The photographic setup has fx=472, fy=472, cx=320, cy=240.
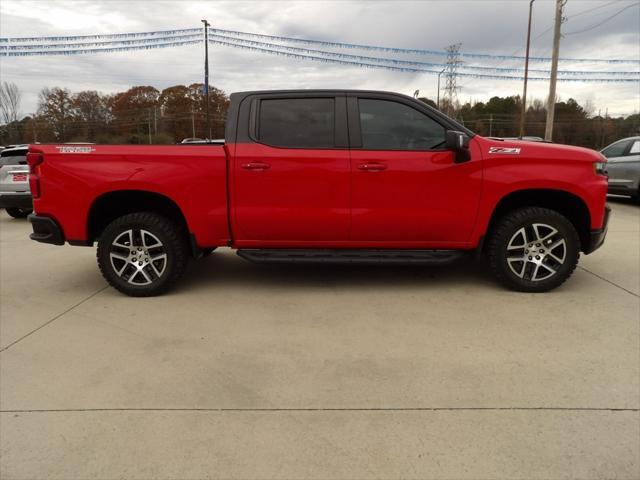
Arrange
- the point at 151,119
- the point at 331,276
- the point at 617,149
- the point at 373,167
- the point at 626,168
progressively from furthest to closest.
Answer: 1. the point at 151,119
2. the point at 617,149
3. the point at 626,168
4. the point at 331,276
5. the point at 373,167

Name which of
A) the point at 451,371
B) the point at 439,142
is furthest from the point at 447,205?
the point at 451,371

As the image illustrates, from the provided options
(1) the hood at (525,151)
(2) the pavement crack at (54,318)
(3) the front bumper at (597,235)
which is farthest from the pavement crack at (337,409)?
(1) the hood at (525,151)

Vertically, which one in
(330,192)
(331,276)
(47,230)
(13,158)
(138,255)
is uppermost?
(13,158)

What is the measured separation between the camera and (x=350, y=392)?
9.34ft

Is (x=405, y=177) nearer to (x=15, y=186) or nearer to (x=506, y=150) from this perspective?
(x=506, y=150)

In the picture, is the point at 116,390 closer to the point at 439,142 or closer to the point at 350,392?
the point at 350,392

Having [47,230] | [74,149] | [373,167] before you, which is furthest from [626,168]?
[47,230]

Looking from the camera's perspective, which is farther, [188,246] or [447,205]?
[188,246]

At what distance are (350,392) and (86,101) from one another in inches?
2516

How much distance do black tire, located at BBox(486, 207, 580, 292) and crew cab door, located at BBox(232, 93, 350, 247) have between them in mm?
1503

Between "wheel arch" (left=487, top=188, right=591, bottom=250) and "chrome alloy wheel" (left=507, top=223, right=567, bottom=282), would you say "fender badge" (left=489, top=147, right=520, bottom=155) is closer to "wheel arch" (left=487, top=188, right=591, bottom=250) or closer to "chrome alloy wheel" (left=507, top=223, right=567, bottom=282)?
"wheel arch" (left=487, top=188, right=591, bottom=250)

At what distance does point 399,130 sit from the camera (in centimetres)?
445

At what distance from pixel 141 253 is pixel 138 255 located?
4cm

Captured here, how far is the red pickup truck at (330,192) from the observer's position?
438 centimetres
